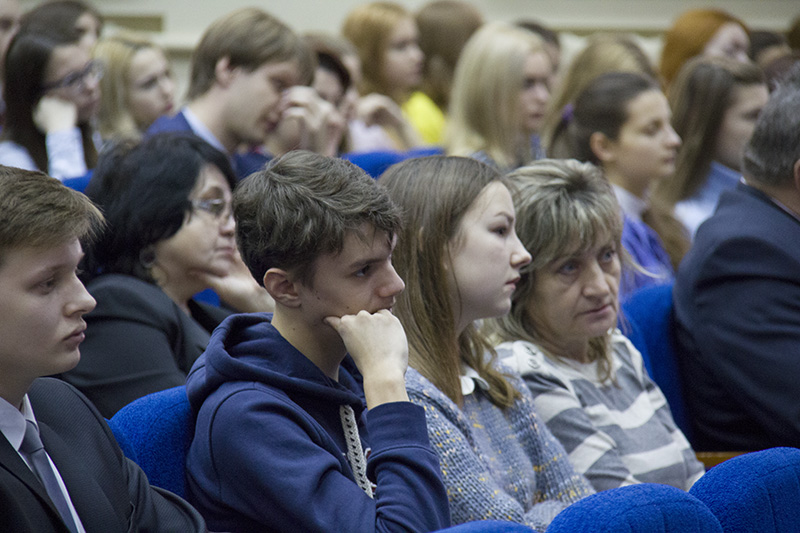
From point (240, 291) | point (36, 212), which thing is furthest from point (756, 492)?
point (240, 291)

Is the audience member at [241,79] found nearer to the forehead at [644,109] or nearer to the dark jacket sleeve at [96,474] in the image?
the forehead at [644,109]

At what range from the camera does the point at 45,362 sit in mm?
1249

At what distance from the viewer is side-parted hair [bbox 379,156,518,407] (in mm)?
1783

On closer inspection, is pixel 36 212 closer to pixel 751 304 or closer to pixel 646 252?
pixel 751 304

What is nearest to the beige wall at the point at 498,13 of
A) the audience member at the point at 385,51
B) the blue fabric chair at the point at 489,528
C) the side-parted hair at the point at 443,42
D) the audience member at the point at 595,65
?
the side-parted hair at the point at 443,42

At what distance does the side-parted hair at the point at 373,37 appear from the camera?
17.2 feet

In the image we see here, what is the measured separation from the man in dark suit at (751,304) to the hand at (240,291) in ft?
3.61

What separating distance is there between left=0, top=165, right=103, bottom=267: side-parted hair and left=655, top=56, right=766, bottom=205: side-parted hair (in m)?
2.90

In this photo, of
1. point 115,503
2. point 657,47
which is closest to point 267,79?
point 115,503

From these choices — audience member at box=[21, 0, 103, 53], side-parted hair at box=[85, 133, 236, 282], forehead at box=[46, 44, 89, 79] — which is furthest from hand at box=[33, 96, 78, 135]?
side-parted hair at box=[85, 133, 236, 282]

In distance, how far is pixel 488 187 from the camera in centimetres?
188

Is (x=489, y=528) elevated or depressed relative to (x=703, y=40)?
elevated

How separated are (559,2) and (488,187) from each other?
5.70 meters

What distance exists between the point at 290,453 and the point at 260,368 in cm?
15
